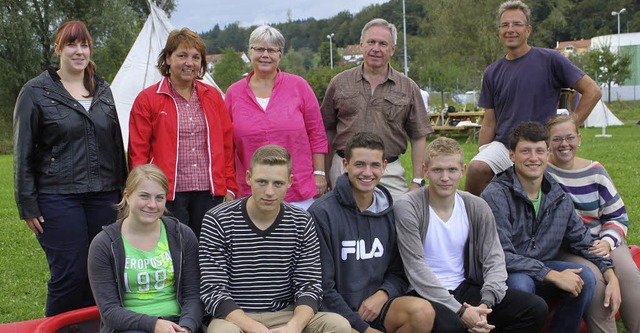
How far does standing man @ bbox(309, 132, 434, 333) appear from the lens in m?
3.59

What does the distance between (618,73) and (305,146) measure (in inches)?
1335

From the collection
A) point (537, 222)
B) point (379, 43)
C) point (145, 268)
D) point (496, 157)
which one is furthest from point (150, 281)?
point (496, 157)

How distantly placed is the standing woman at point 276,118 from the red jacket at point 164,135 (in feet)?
0.78

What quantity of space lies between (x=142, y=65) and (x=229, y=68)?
3307cm

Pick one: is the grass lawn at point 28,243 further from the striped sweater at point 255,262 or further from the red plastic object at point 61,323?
the striped sweater at point 255,262

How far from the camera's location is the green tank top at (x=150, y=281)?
3.33 m

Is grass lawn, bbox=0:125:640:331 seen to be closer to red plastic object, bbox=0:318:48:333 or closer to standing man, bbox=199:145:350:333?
red plastic object, bbox=0:318:48:333

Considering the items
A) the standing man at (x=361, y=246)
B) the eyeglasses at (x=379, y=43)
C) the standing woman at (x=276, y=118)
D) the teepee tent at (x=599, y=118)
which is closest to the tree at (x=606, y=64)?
the teepee tent at (x=599, y=118)

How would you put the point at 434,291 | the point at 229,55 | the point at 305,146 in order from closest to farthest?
the point at 434,291 < the point at 305,146 < the point at 229,55

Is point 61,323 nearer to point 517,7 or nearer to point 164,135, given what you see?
point 164,135

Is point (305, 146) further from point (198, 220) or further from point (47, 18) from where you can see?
point (47, 18)

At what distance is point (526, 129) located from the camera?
13.0 feet

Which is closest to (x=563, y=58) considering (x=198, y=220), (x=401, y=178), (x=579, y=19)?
(x=401, y=178)

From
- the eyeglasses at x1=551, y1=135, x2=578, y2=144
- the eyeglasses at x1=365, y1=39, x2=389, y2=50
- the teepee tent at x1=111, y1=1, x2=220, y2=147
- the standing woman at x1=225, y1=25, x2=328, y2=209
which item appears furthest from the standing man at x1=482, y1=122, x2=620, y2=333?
the teepee tent at x1=111, y1=1, x2=220, y2=147
